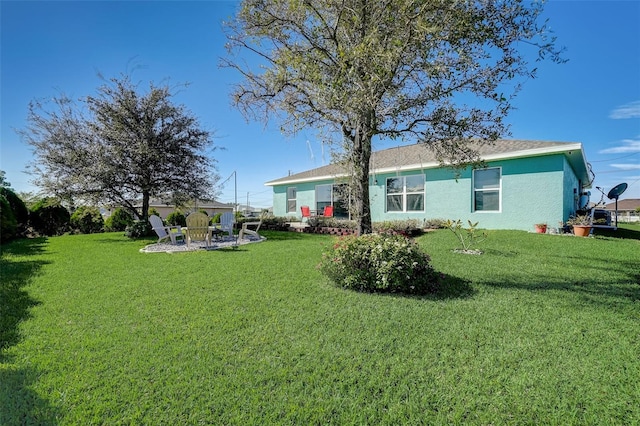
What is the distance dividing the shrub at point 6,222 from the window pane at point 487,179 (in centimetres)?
1841

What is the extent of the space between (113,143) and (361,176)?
1120 cm

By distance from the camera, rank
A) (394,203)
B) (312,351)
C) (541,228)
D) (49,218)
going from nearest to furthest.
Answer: (312,351)
(541,228)
(49,218)
(394,203)

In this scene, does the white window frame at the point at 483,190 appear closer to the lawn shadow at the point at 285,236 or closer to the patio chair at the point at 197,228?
the lawn shadow at the point at 285,236

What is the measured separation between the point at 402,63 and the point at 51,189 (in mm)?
13755

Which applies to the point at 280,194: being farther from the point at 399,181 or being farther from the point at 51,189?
the point at 51,189

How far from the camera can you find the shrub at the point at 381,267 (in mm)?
4891

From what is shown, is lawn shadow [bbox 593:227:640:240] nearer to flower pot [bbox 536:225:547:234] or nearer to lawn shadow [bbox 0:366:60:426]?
flower pot [bbox 536:225:547:234]

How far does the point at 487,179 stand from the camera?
12086mm

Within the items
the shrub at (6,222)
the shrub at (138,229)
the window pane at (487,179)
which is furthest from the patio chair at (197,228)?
the window pane at (487,179)

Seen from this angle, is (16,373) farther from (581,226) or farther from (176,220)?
(176,220)

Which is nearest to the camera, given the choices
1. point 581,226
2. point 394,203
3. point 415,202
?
point 581,226

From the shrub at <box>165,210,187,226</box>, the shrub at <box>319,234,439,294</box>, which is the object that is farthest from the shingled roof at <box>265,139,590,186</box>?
the shrub at <box>165,210,187,226</box>

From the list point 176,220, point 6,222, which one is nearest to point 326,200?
point 176,220

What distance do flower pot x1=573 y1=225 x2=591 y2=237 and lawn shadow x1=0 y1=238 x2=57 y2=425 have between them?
530 inches
